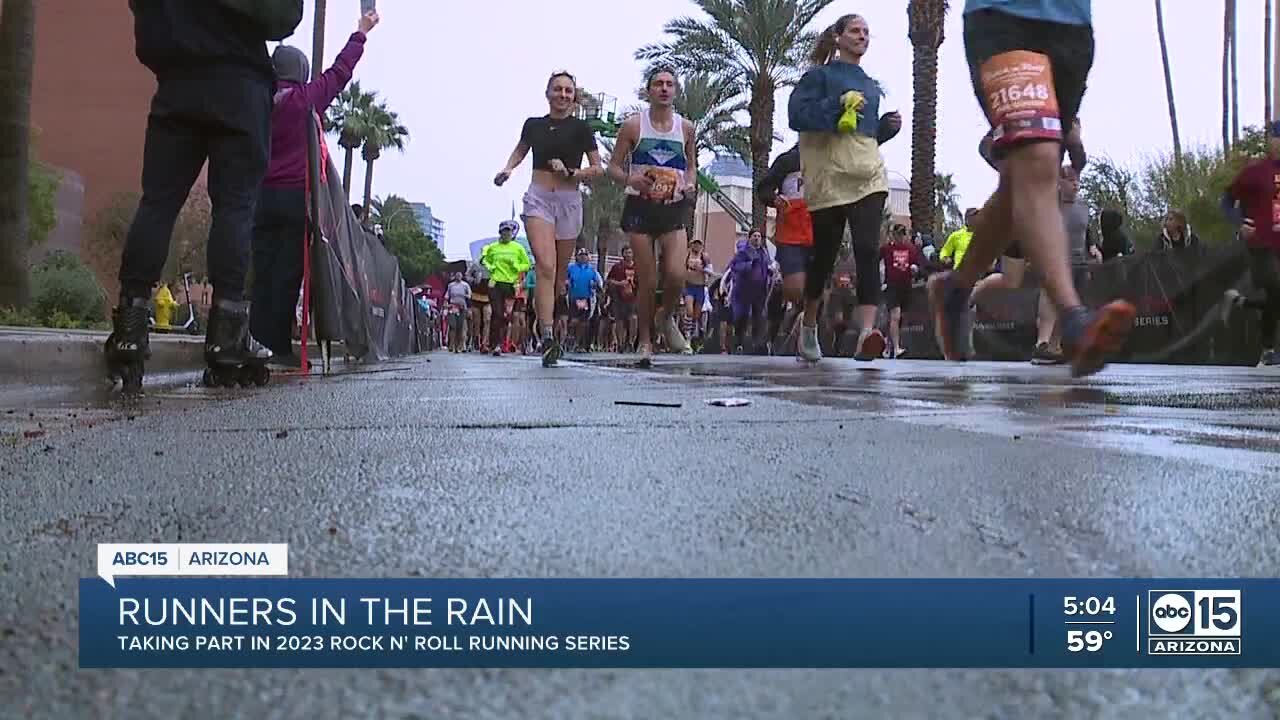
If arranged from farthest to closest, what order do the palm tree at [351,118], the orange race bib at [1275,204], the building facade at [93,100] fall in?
the palm tree at [351,118]
the building facade at [93,100]
the orange race bib at [1275,204]

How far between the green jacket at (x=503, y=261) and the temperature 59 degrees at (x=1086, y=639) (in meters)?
15.7

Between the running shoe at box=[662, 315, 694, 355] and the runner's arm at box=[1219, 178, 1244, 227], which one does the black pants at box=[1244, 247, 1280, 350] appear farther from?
the running shoe at box=[662, 315, 694, 355]

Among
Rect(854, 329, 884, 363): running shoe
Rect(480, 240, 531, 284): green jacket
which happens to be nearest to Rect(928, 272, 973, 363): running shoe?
Rect(854, 329, 884, 363): running shoe

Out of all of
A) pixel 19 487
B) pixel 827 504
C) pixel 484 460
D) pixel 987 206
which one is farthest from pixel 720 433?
pixel 987 206

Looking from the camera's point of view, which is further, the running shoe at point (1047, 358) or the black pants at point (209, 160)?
the running shoe at point (1047, 358)

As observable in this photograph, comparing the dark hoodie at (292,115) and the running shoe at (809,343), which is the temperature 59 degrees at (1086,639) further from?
the running shoe at (809,343)

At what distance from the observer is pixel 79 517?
1.34 m

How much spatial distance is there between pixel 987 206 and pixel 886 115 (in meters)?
2.62

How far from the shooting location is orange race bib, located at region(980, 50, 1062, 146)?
3.89 metres

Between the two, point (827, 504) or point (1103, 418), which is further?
point (1103, 418)

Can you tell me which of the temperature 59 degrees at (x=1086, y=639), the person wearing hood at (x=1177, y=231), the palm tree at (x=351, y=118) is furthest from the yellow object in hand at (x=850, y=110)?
the palm tree at (x=351, y=118)

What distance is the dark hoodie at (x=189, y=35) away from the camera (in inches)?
153

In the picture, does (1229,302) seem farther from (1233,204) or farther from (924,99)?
(924,99)

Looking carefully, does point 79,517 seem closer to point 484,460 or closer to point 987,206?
point 484,460
